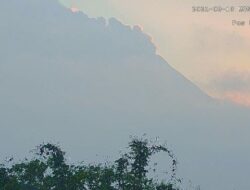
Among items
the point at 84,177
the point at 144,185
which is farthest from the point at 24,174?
the point at 144,185

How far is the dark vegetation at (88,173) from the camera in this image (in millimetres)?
47875

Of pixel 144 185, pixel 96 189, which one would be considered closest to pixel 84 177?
pixel 96 189

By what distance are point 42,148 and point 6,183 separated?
19.2 feet

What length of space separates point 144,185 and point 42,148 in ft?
32.2

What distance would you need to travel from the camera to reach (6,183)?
47.2 metres

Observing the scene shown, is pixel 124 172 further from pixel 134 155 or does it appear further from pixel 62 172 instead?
pixel 62 172

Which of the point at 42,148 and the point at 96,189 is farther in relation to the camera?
the point at 42,148

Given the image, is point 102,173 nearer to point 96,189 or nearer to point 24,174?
point 96,189

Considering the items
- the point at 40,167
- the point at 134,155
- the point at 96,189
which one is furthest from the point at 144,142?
the point at 40,167

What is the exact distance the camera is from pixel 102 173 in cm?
4847

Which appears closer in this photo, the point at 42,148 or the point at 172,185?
the point at 172,185

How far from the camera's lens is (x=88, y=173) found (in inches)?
1866

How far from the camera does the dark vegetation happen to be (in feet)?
157

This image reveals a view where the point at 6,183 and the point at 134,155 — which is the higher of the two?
the point at 134,155
